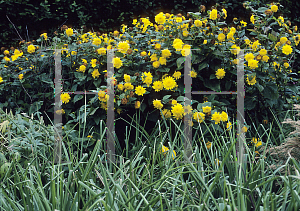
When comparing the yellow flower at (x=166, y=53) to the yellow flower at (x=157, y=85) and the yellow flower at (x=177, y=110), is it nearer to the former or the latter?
the yellow flower at (x=157, y=85)

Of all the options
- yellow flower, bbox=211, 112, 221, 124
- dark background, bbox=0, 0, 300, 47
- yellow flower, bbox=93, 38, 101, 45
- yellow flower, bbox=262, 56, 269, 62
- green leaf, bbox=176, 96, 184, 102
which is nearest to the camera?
yellow flower, bbox=211, 112, 221, 124

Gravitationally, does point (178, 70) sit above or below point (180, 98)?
above

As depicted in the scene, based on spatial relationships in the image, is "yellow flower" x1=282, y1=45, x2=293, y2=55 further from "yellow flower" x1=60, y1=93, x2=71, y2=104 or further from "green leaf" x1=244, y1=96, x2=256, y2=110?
"yellow flower" x1=60, y1=93, x2=71, y2=104

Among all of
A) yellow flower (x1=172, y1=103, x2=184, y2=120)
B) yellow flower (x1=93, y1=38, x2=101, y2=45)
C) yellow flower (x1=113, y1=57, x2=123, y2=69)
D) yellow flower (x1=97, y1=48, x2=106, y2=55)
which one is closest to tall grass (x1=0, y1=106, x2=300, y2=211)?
yellow flower (x1=172, y1=103, x2=184, y2=120)

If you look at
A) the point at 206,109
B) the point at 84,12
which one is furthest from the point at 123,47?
the point at 84,12

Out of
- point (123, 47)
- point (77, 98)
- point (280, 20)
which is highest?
point (280, 20)

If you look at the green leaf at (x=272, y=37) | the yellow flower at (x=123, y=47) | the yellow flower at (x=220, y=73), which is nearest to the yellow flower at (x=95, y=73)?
the yellow flower at (x=123, y=47)

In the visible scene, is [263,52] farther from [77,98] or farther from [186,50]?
[77,98]

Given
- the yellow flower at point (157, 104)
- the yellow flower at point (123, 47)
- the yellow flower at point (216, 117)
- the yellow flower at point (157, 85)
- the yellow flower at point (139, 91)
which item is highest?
the yellow flower at point (123, 47)

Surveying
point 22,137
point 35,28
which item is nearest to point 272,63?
point 22,137

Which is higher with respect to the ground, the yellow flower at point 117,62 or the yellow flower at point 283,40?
the yellow flower at point 283,40

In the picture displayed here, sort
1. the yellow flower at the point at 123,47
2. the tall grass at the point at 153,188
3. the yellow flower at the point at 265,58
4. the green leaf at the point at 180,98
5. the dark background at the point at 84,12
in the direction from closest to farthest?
the tall grass at the point at 153,188, the green leaf at the point at 180,98, the yellow flower at the point at 265,58, the yellow flower at the point at 123,47, the dark background at the point at 84,12

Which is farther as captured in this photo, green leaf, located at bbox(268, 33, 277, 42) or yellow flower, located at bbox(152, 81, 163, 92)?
green leaf, located at bbox(268, 33, 277, 42)

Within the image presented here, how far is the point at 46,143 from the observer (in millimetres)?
1946
